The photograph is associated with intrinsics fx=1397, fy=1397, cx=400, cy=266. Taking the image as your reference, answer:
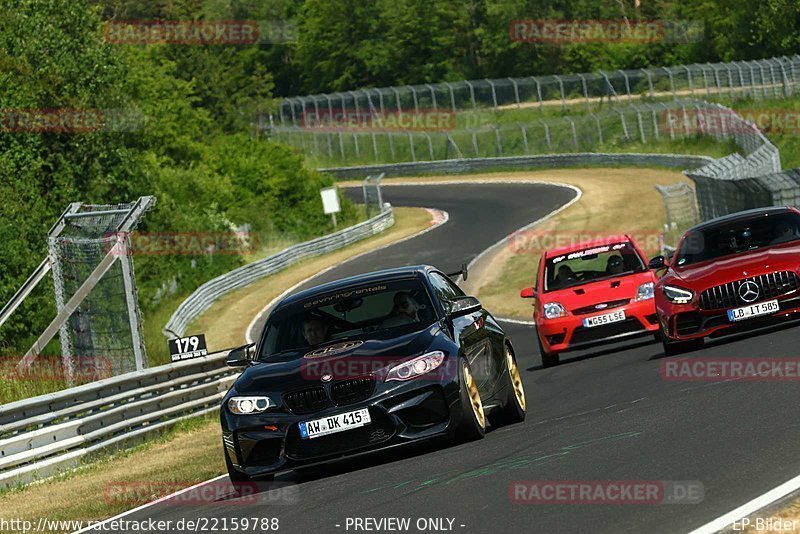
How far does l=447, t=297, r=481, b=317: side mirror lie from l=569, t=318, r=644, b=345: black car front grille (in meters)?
7.14

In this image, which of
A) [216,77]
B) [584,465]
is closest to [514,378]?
[584,465]

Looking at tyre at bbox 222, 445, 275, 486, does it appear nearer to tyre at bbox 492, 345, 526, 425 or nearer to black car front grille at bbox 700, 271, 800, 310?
tyre at bbox 492, 345, 526, 425

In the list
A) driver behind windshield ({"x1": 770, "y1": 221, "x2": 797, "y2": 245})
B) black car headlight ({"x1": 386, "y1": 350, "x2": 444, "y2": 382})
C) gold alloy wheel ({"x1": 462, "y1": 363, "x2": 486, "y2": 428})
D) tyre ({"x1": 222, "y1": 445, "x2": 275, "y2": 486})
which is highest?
black car headlight ({"x1": 386, "y1": 350, "x2": 444, "y2": 382})

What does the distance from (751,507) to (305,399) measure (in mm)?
4143

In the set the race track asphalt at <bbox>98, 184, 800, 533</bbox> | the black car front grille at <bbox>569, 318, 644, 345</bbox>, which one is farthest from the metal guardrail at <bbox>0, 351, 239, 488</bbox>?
the black car front grille at <bbox>569, 318, 644, 345</bbox>

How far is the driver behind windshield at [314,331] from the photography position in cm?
1113

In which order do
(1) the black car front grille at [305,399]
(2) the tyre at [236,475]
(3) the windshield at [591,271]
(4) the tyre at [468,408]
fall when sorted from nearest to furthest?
1. (1) the black car front grille at [305,399]
2. (4) the tyre at [468,408]
3. (2) the tyre at [236,475]
4. (3) the windshield at [591,271]

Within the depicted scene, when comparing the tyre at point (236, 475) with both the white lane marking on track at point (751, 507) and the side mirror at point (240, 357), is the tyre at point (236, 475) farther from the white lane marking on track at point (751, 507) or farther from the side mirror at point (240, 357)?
the white lane marking on track at point (751, 507)

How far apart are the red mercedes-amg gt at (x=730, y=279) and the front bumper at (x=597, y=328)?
237 cm

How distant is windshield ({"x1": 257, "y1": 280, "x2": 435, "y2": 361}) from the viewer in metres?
11.1

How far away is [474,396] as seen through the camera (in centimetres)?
1052

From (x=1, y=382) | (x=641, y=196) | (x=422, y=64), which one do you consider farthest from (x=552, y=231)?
(x=422, y=64)

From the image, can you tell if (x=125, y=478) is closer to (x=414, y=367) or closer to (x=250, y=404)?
(x=250, y=404)

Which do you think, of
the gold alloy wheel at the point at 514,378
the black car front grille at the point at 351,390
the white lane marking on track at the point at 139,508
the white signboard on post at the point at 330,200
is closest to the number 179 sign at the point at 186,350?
the white lane marking on track at the point at 139,508
